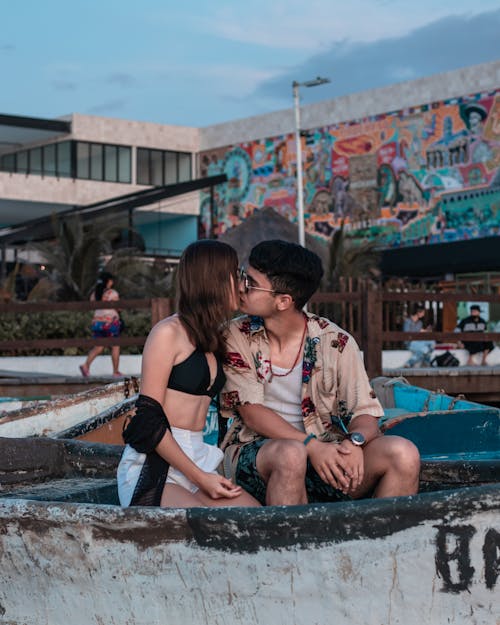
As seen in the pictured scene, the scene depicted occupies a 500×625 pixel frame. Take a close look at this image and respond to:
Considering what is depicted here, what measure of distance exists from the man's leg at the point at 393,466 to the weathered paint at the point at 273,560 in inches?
19.0

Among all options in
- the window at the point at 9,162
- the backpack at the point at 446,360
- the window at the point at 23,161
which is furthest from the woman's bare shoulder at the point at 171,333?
the window at the point at 9,162

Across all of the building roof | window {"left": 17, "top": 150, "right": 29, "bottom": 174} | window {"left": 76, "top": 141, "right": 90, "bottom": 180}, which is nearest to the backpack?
the building roof

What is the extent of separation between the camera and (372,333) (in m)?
13.0

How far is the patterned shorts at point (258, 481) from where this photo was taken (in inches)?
146

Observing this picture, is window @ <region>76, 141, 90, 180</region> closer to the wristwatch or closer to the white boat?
the wristwatch

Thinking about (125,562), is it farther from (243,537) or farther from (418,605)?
(418,605)

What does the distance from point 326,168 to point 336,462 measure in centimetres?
Result: 3515

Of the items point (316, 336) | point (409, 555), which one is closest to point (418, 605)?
point (409, 555)

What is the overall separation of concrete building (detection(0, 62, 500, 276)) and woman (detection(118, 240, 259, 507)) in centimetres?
2859

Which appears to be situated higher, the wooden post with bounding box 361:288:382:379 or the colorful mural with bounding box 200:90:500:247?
the colorful mural with bounding box 200:90:500:247

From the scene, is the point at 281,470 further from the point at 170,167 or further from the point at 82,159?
the point at 170,167

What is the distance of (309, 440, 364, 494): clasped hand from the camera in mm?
3572

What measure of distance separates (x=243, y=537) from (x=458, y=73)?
3279 centimetres

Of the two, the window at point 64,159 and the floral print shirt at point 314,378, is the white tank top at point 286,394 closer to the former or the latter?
the floral print shirt at point 314,378
